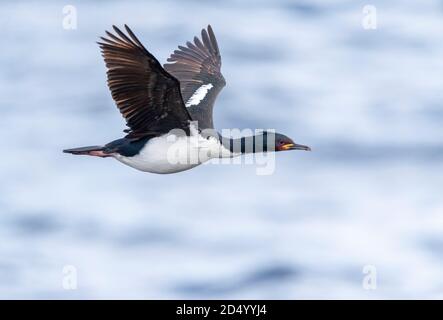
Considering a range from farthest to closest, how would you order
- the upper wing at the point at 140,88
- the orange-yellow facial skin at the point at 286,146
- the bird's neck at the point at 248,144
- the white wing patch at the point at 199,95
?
the white wing patch at the point at 199,95 < the orange-yellow facial skin at the point at 286,146 < the bird's neck at the point at 248,144 < the upper wing at the point at 140,88

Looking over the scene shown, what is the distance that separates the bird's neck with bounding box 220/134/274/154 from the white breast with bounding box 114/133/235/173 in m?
0.19

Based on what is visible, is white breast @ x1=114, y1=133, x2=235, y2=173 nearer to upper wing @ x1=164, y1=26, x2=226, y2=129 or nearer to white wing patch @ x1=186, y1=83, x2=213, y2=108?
upper wing @ x1=164, y1=26, x2=226, y2=129

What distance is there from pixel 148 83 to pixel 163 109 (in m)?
0.42

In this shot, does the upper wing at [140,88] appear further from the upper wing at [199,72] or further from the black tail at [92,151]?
the upper wing at [199,72]

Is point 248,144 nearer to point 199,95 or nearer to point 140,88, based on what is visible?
point 140,88

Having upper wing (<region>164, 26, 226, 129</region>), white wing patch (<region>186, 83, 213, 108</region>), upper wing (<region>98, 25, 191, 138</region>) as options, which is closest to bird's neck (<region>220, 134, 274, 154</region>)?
upper wing (<region>98, 25, 191, 138</region>)

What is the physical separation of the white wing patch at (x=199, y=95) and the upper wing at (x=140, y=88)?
5.35 ft

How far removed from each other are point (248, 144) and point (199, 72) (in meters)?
2.69

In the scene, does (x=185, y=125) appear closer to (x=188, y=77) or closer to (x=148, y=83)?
(x=148, y=83)

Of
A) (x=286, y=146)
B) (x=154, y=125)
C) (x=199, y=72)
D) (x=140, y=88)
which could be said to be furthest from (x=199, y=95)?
(x=140, y=88)

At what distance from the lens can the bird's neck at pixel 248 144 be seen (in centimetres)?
1244

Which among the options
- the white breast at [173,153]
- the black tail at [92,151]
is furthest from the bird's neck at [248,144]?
the black tail at [92,151]

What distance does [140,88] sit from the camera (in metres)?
11.8

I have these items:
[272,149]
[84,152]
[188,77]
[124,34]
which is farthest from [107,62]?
[188,77]
